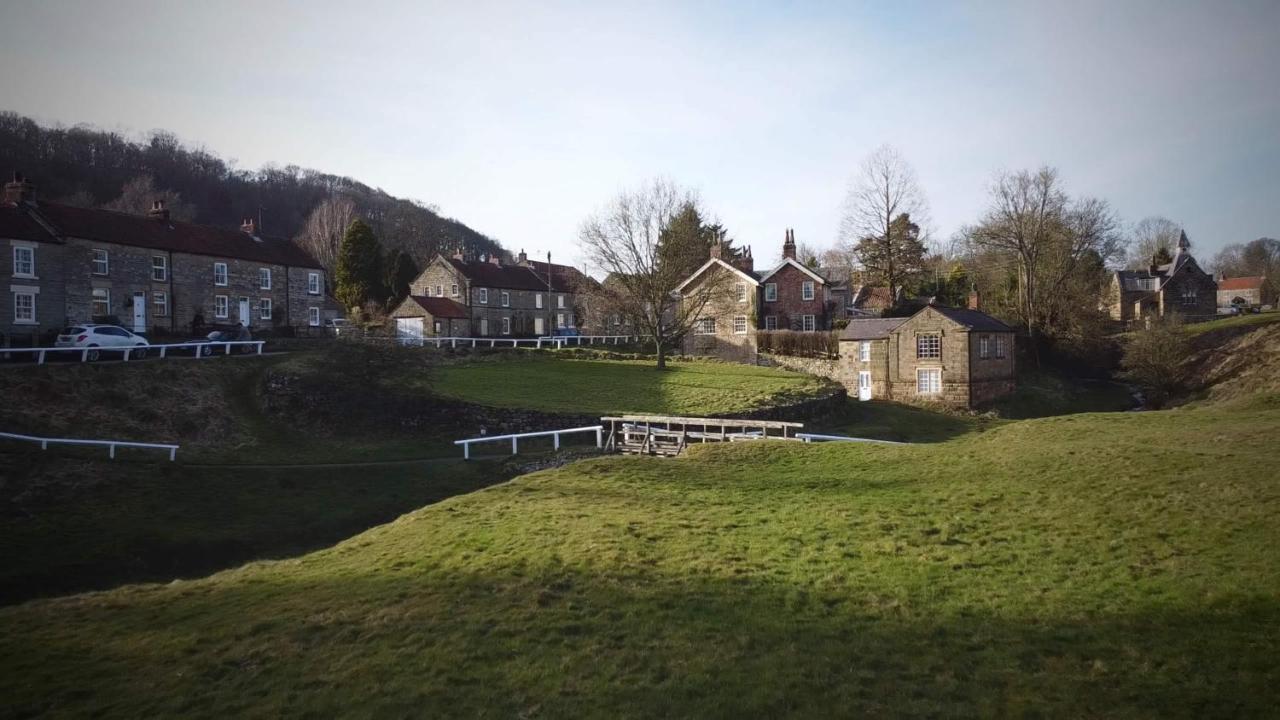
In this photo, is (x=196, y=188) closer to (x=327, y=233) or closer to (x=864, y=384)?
(x=327, y=233)

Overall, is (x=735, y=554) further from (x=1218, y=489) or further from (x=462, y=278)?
(x=462, y=278)

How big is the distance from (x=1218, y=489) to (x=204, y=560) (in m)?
21.6

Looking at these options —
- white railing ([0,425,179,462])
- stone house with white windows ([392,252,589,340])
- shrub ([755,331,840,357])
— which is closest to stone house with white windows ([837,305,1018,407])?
shrub ([755,331,840,357])

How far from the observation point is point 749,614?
10.1 m

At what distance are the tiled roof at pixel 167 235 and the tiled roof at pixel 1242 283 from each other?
103 m

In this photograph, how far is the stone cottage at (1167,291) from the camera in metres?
71.4

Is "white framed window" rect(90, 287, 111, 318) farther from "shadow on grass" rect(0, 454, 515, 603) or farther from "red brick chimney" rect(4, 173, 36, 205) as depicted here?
"shadow on grass" rect(0, 454, 515, 603)

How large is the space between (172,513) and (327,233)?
80413mm

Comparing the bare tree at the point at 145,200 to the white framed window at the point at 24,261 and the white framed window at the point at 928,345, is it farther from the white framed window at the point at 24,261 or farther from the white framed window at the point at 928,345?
the white framed window at the point at 928,345

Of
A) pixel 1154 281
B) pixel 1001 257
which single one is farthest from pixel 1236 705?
pixel 1154 281

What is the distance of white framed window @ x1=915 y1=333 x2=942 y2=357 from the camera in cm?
4509

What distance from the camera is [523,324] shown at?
75125mm

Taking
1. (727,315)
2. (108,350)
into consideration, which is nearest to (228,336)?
(108,350)

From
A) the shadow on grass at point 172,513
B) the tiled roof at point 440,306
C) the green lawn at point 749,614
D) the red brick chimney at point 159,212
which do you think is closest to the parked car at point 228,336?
the red brick chimney at point 159,212
